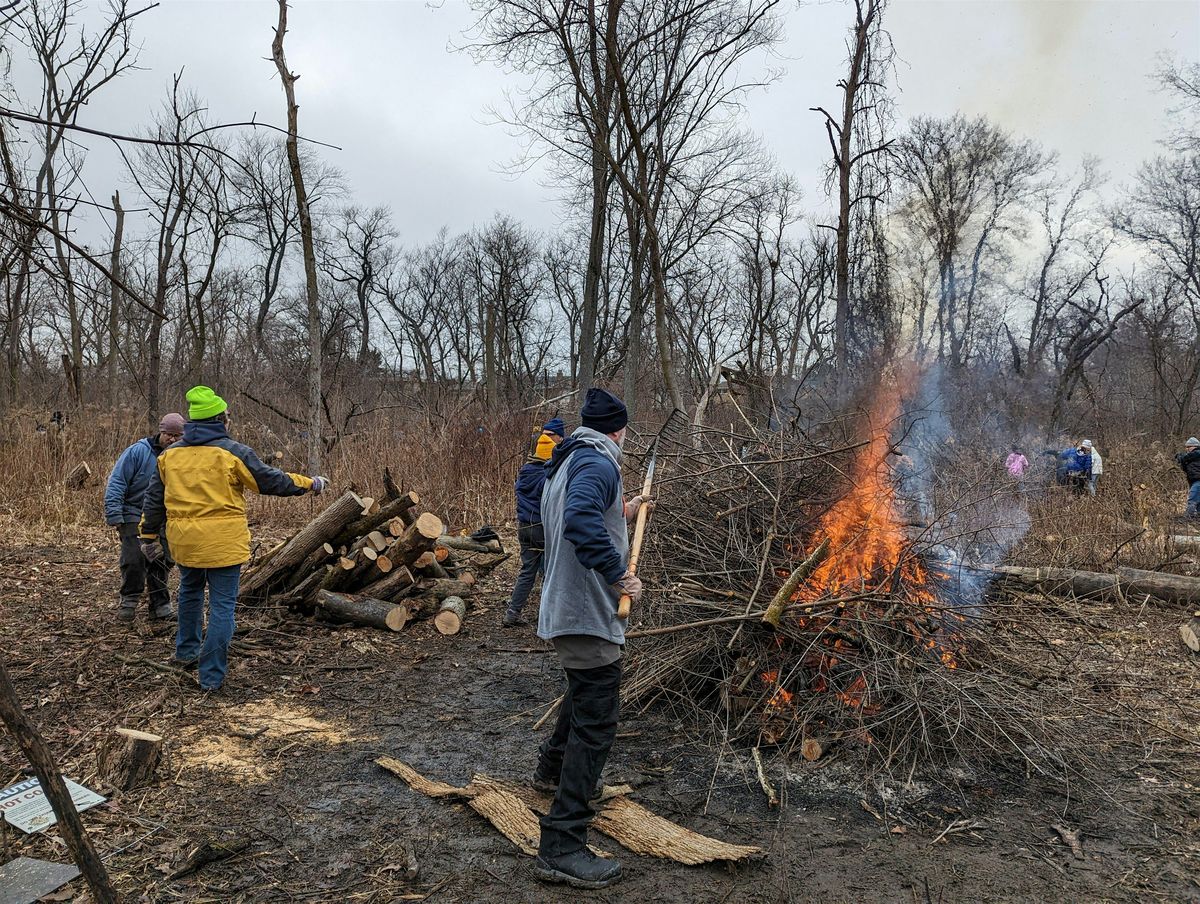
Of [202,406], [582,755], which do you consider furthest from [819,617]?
[202,406]

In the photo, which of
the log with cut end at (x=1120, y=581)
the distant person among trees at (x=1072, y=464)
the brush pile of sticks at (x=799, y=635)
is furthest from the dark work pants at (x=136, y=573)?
the distant person among trees at (x=1072, y=464)

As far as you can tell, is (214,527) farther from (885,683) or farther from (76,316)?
(76,316)

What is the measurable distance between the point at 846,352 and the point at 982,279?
12363 mm

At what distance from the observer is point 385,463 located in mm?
11875

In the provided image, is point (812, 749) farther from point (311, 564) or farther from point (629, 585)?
point (311, 564)

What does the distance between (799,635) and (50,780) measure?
352 centimetres

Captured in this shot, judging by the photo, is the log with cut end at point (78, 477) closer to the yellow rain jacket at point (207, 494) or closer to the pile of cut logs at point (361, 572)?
the pile of cut logs at point (361, 572)

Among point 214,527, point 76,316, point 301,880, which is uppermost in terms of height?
point 76,316

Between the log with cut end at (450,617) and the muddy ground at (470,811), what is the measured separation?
46.6 inches

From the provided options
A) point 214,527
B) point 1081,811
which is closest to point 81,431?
point 214,527

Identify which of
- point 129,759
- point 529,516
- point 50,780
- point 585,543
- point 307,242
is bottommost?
point 129,759

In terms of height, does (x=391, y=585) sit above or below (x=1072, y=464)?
below

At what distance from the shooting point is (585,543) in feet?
10.2

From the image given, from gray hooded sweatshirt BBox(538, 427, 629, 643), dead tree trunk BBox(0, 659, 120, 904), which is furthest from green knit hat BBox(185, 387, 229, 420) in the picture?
dead tree trunk BBox(0, 659, 120, 904)
